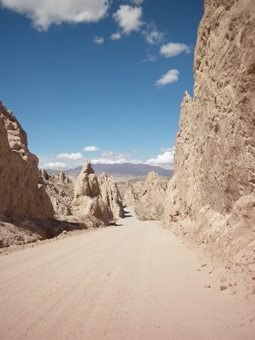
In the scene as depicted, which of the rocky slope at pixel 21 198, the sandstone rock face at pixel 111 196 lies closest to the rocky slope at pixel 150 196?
the sandstone rock face at pixel 111 196

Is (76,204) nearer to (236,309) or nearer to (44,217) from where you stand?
(44,217)

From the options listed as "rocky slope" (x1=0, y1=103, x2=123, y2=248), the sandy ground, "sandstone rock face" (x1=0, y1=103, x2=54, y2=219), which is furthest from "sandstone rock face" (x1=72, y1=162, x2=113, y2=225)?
the sandy ground

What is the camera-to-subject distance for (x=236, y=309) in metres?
6.14

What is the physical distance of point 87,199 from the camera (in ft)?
138

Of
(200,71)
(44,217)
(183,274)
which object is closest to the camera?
(183,274)

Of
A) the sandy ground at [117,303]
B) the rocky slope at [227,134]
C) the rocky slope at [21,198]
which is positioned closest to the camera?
the sandy ground at [117,303]

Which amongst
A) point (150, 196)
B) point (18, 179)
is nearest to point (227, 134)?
point (18, 179)

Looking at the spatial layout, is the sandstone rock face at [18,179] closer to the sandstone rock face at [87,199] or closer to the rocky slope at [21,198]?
the rocky slope at [21,198]

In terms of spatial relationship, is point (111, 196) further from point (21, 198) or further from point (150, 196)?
point (21, 198)

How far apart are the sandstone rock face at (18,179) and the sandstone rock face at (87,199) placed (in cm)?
1274

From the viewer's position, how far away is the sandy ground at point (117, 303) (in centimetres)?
538

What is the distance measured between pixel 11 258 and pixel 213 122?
34.6 feet

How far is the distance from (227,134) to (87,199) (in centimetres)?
3121

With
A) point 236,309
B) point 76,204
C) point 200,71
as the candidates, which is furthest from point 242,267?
point 76,204
